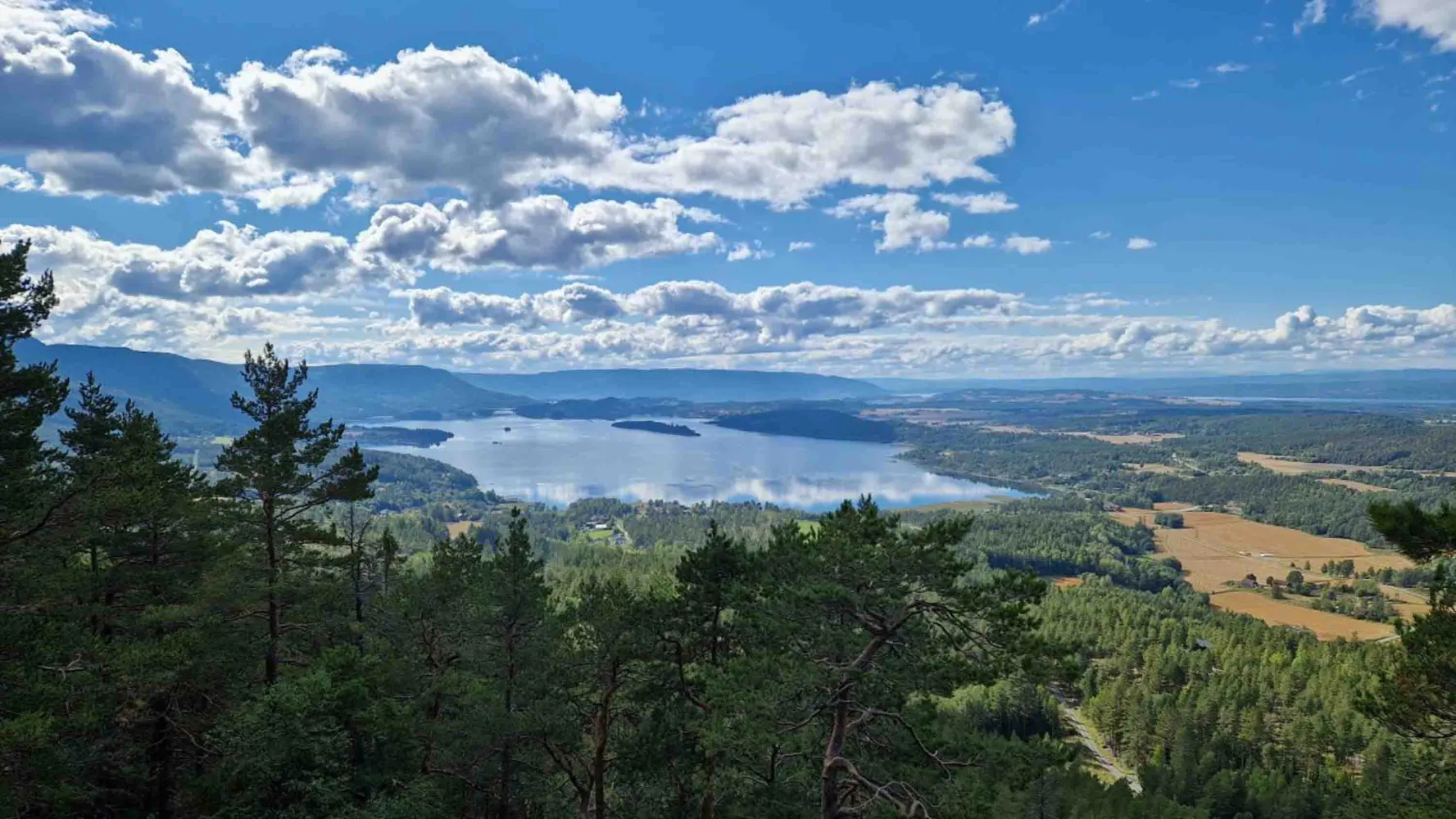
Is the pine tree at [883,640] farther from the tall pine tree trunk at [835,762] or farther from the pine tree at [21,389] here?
the pine tree at [21,389]

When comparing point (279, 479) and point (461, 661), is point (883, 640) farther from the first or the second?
point (461, 661)

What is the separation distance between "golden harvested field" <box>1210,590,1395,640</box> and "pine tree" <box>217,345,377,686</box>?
352 feet

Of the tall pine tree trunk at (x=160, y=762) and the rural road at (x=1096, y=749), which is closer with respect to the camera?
the tall pine tree trunk at (x=160, y=762)

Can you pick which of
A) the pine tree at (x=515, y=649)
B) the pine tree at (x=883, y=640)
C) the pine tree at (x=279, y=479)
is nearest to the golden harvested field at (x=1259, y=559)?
the pine tree at (x=883, y=640)

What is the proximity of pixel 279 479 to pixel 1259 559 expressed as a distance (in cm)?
17072

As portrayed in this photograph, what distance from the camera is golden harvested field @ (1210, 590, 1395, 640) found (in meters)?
87.2

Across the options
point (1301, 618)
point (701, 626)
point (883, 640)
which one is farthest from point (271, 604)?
point (1301, 618)

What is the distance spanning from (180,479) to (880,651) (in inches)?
774

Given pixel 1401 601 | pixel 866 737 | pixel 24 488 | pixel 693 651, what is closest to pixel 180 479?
pixel 24 488

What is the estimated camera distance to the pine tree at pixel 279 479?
16.0 metres

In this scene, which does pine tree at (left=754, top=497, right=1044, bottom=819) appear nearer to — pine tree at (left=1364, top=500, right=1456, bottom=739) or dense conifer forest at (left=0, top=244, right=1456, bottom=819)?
dense conifer forest at (left=0, top=244, right=1456, bottom=819)

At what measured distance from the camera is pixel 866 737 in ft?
39.4

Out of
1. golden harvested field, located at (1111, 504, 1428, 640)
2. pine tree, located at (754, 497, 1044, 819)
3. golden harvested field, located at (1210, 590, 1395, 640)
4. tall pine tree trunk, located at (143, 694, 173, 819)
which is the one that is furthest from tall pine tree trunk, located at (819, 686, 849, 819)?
golden harvested field, located at (1111, 504, 1428, 640)

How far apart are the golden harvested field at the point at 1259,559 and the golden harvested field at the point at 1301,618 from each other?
93 mm
